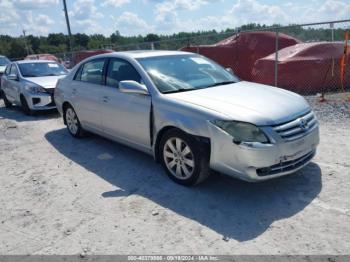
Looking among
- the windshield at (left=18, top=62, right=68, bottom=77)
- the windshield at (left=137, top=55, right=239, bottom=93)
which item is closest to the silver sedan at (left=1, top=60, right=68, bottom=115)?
the windshield at (left=18, top=62, right=68, bottom=77)

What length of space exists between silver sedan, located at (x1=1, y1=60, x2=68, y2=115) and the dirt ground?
3.80 metres

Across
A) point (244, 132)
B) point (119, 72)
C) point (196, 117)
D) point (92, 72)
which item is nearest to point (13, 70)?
point (92, 72)

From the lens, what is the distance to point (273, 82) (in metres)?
9.59

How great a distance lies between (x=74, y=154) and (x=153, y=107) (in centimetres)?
219

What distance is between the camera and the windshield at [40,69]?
1004 centimetres

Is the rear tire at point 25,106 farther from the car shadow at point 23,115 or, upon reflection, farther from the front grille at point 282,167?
the front grille at point 282,167

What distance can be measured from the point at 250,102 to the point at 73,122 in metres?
3.94

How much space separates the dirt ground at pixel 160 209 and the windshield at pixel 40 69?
5101 mm

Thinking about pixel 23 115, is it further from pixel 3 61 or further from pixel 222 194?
pixel 3 61

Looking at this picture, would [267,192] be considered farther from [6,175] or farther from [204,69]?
[6,175]

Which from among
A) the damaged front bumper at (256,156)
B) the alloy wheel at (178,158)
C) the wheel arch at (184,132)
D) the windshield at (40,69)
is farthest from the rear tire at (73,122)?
the windshield at (40,69)

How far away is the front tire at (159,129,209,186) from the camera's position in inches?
155

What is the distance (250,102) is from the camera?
3.97 metres

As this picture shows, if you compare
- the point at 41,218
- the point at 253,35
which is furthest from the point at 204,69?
the point at 253,35
